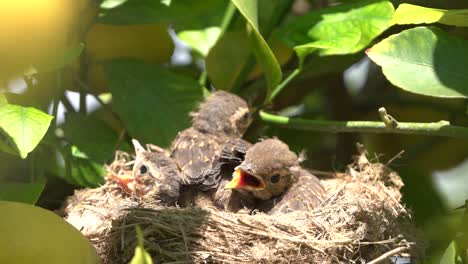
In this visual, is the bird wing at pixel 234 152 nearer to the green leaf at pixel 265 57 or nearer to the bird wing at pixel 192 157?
the bird wing at pixel 192 157

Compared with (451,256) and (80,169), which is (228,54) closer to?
(80,169)

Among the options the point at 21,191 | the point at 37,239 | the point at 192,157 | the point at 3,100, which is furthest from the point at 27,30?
the point at 192,157

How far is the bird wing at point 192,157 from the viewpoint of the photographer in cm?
249

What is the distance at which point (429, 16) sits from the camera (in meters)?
2.09

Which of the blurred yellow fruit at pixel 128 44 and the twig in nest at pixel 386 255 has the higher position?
the blurred yellow fruit at pixel 128 44

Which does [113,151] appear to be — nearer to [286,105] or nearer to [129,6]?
[129,6]

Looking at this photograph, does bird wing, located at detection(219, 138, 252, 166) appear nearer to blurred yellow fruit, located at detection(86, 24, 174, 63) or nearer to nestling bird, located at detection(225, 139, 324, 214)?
nestling bird, located at detection(225, 139, 324, 214)

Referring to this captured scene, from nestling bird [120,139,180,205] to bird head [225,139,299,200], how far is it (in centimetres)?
13

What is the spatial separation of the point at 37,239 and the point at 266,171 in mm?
784

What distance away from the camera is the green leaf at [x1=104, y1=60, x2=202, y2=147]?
2506mm

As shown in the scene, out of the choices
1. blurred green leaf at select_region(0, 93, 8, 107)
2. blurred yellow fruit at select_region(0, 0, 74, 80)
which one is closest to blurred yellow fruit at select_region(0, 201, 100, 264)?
blurred green leaf at select_region(0, 93, 8, 107)

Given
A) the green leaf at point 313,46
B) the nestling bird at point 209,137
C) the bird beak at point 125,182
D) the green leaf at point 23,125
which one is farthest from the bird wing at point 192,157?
the green leaf at point 23,125

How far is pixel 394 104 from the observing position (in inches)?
119

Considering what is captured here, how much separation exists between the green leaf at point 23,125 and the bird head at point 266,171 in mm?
579
